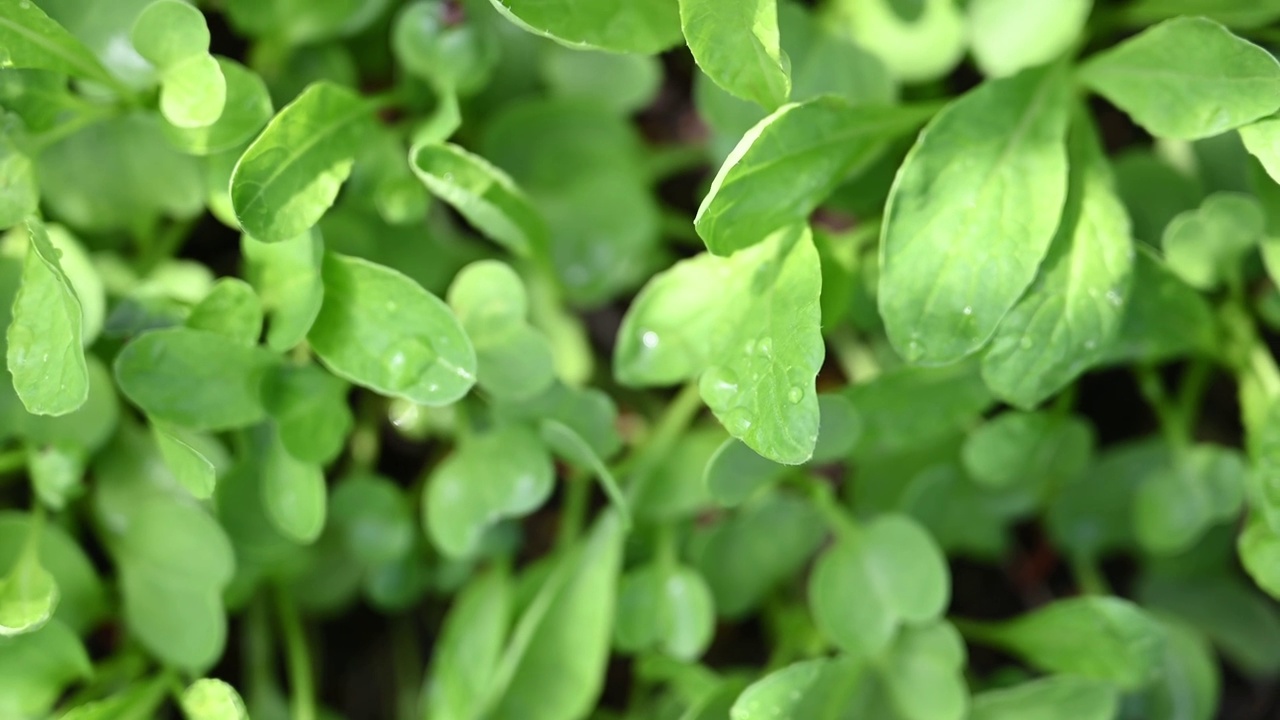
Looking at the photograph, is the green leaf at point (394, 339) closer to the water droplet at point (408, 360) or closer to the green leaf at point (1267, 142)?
the water droplet at point (408, 360)

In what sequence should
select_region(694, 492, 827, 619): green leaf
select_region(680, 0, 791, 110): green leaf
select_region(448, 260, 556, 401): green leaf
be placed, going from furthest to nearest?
1. select_region(694, 492, 827, 619): green leaf
2. select_region(448, 260, 556, 401): green leaf
3. select_region(680, 0, 791, 110): green leaf

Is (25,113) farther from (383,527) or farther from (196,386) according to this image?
(383,527)

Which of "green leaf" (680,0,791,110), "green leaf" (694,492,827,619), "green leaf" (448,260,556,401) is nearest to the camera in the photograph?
"green leaf" (680,0,791,110)

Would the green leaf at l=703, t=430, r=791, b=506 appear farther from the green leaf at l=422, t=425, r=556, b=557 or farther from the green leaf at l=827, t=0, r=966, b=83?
the green leaf at l=827, t=0, r=966, b=83

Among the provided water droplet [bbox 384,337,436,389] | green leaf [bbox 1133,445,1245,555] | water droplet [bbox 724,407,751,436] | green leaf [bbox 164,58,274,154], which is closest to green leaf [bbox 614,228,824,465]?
water droplet [bbox 724,407,751,436]

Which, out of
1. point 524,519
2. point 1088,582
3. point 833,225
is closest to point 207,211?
point 524,519

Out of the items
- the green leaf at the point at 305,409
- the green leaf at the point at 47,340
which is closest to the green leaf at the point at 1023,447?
the green leaf at the point at 305,409

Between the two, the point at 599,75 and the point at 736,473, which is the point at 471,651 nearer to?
the point at 736,473
